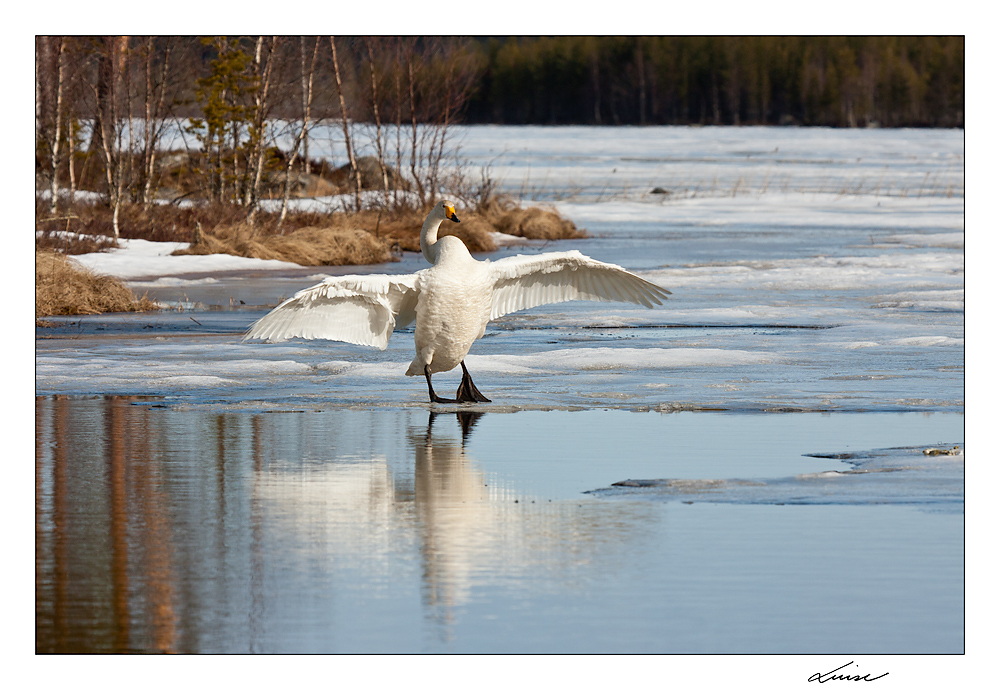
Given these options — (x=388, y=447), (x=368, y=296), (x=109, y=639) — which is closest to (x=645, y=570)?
(x=109, y=639)

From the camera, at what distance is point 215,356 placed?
1220 cm

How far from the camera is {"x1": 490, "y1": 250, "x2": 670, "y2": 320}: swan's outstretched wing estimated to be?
1063 cm

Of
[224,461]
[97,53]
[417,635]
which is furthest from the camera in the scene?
[97,53]

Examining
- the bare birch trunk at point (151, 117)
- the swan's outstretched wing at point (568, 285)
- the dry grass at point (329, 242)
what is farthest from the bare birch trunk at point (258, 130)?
the swan's outstretched wing at point (568, 285)

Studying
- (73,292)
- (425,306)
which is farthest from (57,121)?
(425,306)

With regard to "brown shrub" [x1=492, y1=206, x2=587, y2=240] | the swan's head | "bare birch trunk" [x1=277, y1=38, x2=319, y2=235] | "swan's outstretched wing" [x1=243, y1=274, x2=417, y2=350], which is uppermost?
"bare birch trunk" [x1=277, y1=38, x2=319, y2=235]

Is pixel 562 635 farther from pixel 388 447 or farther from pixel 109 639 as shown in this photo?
pixel 388 447

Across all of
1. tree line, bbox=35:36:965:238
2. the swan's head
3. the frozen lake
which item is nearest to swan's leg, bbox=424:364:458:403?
the frozen lake

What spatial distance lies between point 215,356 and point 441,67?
747 inches

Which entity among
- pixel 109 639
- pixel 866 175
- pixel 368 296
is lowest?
pixel 109 639

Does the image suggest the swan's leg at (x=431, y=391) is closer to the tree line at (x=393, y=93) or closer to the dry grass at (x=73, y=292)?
the dry grass at (x=73, y=292)

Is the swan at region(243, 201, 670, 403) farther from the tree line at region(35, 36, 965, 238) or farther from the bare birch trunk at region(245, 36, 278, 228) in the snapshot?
the bare birch trunk at region(245, 36, 278, 228)

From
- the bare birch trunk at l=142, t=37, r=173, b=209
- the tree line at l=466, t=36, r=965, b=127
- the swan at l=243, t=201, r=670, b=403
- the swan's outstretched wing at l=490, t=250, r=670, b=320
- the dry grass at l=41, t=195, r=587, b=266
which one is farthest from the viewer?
the tree line at l=466, t=36, r=965, b=127

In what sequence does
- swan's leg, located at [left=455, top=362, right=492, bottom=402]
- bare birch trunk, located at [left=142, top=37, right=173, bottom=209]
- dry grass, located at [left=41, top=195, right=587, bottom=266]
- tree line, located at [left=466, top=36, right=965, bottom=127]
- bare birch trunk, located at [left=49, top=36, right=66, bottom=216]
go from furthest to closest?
tree line, located at [left=466, top=36, right=965, bottom=127], bare birch trunk, located at [left=142, top=37, right=173, bottom=209], bare birch trunk, located at [left=49, top=36, right=66, bottom=216], dry grass, located at [left=41, top=195, right=587, bottom=266], swan's leg, located at [left=455, top=362, right=492, bottom=402]
